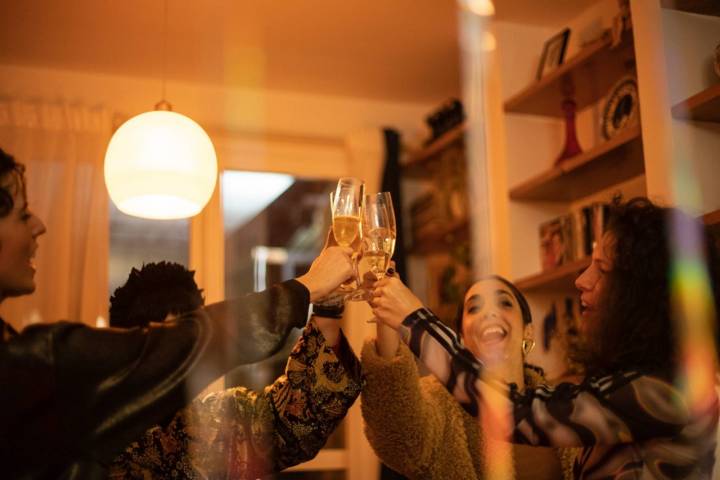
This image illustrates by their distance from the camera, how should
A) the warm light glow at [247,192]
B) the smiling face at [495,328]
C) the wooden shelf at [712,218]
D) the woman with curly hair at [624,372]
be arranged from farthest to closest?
the warm light glow at [247,192]
the wooden shelf at [712,218]
the smiling face at [495,328]
the woman with curly hair at [624,372]

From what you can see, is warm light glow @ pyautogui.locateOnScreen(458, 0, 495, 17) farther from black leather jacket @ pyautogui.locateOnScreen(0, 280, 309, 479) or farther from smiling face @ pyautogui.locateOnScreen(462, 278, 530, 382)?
black leather jacket @ pyautogui.locateOnScreen(0, 280, 309, 479)

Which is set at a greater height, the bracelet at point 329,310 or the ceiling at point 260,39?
the ceiling at point 260,39

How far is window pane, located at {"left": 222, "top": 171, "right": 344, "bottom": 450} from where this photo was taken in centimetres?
427

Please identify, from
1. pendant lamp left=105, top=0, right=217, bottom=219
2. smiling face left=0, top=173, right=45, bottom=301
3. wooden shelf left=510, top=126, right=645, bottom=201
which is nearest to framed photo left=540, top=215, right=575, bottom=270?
wooden shelf left=510, top=126, right=645, bottom=201

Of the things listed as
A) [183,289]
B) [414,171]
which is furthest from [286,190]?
[183,289]

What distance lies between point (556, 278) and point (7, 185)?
2.20 metres

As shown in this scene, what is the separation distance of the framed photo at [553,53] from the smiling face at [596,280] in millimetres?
1785

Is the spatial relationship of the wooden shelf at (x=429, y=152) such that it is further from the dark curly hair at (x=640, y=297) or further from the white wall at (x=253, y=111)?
the dark curly hair at (x=640, y=297)

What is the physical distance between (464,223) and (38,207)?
1892 mm

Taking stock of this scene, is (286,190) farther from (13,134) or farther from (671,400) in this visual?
(671,400)

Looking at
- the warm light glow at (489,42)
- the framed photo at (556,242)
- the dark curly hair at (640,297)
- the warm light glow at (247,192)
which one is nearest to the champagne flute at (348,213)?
the dark curly hair at (640,297)

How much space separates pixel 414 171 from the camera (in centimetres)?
450

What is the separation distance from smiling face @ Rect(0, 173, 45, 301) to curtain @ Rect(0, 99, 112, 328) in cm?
232

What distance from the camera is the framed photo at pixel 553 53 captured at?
11.1 feet
